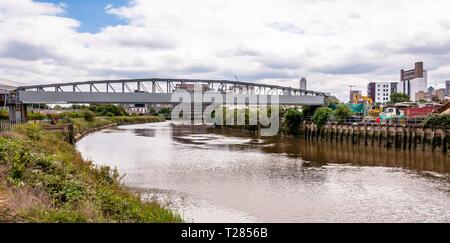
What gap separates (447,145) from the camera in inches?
1619

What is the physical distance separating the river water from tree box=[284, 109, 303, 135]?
2967 centimetres

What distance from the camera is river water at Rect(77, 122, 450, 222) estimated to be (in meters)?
18.1

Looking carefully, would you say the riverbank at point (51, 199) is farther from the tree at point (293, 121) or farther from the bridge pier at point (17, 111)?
the tree at point (293, 121)

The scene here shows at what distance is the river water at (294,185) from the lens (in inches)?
713

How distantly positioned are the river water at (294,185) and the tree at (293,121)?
29.7 meters

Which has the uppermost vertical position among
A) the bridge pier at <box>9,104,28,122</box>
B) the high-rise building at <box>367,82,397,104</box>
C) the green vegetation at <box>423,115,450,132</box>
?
the high-rise building at <box>367,82,397,104</box>

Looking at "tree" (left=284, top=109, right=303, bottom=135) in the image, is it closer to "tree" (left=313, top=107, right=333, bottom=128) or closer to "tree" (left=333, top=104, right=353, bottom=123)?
"tree" (left=313, top=107, right=333, bottom=128)

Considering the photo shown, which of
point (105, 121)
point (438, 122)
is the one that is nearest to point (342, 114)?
point (438, 122)

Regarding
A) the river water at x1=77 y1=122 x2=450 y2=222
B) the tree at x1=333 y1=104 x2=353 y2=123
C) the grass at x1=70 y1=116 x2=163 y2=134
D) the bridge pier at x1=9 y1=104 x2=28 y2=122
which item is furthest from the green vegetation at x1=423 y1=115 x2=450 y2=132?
the grass at x1=70 y1=116 x2=163 y2=134

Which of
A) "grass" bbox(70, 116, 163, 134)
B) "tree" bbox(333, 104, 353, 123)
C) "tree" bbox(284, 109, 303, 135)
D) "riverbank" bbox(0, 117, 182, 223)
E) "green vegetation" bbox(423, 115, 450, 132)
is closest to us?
"riverbank" bbox(0, 117, 182, 223)

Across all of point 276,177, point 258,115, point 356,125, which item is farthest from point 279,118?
point 276,177
